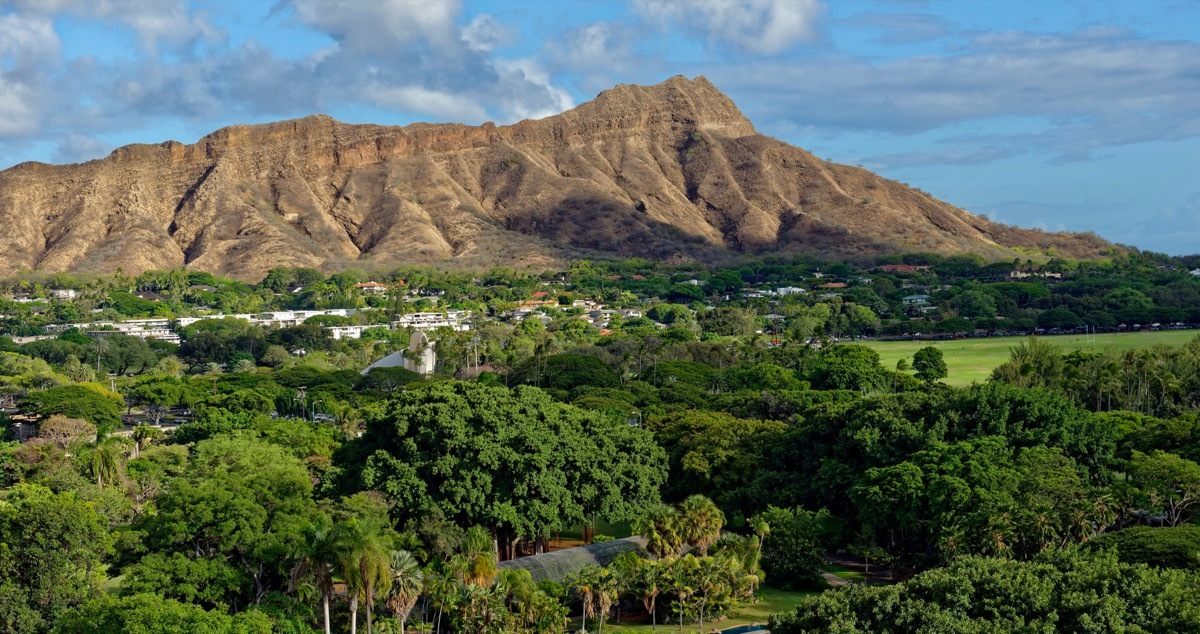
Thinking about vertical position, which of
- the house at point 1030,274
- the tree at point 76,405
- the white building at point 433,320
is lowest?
the tree at point 76,405

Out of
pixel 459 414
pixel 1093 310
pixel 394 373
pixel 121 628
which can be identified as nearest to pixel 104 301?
pixel 394 373

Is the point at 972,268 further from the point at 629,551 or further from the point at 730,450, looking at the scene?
the point at 629,551

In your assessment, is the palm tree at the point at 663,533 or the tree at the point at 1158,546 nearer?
the tree at the point at 1158,546

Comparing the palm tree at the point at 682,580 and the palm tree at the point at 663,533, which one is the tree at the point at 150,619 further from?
the palm tree at the point at 663,533

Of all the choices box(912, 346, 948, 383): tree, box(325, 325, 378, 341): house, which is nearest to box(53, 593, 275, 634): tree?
box(912, 346, 948, 383): tree

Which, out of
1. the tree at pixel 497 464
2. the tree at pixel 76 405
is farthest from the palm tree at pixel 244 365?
the tree at pixel 497 464

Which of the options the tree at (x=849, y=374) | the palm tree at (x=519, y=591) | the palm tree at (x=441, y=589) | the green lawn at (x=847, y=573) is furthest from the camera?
the tree at (x=849, y=374)
